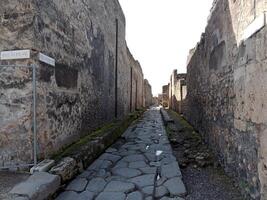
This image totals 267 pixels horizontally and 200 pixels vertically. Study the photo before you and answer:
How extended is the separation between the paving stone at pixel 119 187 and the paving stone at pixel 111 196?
0.10 meters

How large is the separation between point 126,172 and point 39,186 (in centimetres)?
158

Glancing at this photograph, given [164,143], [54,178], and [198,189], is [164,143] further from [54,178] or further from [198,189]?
[54,178]

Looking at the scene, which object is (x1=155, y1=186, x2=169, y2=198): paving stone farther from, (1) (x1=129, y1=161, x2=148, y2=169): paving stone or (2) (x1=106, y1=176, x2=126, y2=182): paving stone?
(1) (x1=129, y1=161, x2=148, y2=169): paving stone

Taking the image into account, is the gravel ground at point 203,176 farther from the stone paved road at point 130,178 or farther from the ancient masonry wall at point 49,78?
the ancient masonry wall at point 49,78

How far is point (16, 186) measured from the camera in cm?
283

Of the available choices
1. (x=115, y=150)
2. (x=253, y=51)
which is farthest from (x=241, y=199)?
(x=115, y=150)

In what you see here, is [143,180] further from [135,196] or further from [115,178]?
[135,196]

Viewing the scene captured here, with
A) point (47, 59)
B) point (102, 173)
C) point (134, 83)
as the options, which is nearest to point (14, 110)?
point (47, 59)

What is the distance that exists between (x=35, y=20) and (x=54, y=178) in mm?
2166

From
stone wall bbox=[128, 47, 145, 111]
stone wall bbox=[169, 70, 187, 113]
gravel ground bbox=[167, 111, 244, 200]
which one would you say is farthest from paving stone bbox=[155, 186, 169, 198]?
stone wall bbox=[128, 47, 145, 111]

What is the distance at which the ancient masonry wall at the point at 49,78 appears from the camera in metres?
3.60

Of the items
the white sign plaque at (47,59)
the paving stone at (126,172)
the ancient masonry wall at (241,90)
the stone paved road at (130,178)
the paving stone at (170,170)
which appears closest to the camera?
the ancient masonry wall at (241,90)

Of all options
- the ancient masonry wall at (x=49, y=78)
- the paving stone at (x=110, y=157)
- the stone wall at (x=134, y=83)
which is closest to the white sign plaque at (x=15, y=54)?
the ancient masonry wall at (x=49, y=78)

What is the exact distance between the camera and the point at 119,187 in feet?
11.3
